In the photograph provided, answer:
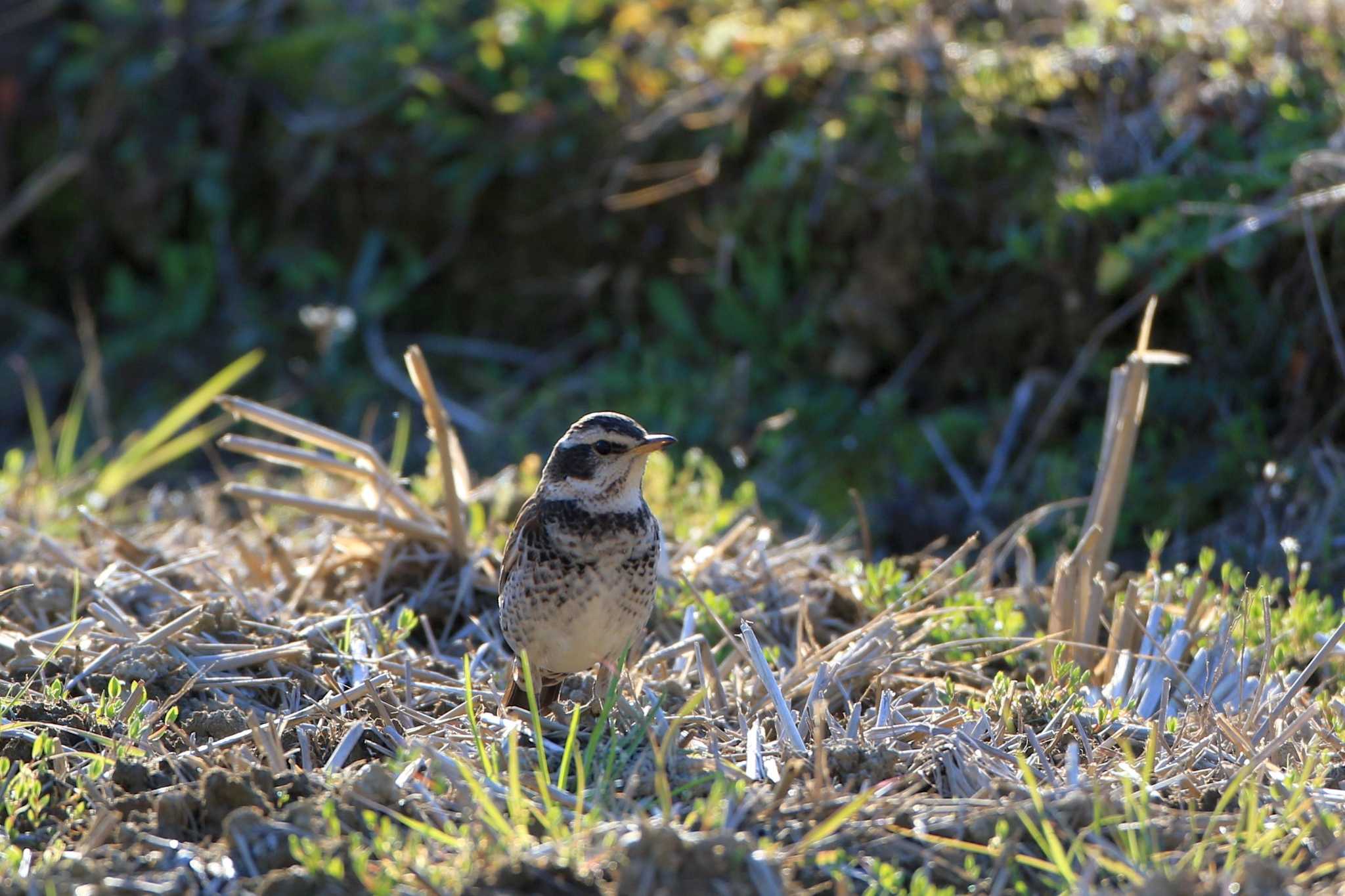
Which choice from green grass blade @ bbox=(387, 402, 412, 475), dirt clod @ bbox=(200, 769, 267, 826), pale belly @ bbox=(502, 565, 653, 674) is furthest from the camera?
green grass blade @ bbox=(387, 402, 412, 475)

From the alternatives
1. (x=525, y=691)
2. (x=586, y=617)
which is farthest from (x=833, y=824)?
(x=525, y=691)

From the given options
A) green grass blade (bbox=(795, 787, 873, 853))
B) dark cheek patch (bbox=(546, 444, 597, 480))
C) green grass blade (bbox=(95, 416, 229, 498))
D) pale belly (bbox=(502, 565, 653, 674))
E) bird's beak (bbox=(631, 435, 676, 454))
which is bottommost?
green grass blade (bbox=(95, 416, 229, 498))

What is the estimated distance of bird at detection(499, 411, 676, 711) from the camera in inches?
164

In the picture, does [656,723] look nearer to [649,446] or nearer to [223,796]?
[649,446]

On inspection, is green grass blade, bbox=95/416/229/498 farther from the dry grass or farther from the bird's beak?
the bird's beak

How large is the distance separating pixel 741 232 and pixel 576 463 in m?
3.93

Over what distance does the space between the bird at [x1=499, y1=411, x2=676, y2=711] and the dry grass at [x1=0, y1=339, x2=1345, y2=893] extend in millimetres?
194

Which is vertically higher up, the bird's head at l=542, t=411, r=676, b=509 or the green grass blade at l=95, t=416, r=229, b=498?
the bird's head at l=542, t=411, r=676, b=509

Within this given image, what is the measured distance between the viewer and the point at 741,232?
8023 millimetres

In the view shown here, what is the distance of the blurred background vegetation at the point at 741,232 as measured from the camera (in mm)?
6520

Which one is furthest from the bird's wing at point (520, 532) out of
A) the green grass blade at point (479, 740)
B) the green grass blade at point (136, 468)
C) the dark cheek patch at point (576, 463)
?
the green grass blade at point (136, 468)

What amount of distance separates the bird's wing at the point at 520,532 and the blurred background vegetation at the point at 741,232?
100 cm

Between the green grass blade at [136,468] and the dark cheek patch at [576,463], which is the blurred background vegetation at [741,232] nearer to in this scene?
the green grass blade at [136,468]

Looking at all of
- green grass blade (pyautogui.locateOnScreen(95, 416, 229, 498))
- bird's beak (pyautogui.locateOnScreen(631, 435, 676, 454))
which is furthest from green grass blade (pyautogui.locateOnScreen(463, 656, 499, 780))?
green grass blade (pyautogui.locateOnScreen(95, 416, 229, 498))
